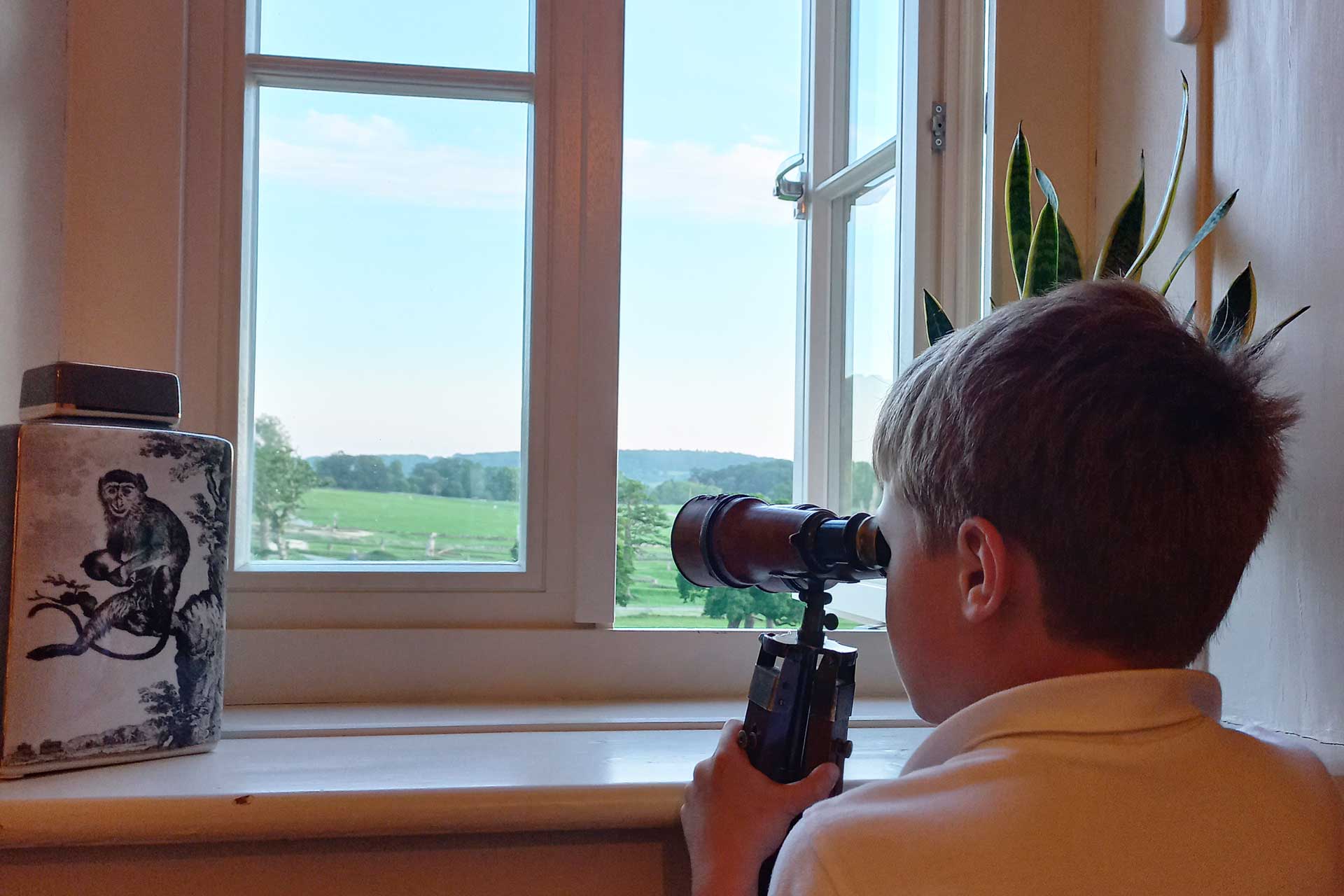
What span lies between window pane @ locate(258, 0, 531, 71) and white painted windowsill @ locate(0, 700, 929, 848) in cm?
83

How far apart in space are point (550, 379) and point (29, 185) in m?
0.61

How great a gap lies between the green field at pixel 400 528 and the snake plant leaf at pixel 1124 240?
0.63m

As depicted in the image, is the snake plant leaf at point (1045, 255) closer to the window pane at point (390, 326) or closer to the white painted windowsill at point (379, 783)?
the white painted windowsill at point (379, 783)

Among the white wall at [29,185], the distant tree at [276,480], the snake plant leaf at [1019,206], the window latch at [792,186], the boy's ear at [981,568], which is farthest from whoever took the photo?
the window latch at [792,186]

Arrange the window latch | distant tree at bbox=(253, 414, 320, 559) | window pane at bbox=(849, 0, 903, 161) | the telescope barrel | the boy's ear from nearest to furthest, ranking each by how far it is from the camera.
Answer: the boy's ear
the telescope barrel
distant tree at bbox=(253, 414, 320, 559)
window pane at bbox=(849, 0, 903, 161)
the window latch

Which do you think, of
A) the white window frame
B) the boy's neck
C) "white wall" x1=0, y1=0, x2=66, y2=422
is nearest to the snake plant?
the white window frame

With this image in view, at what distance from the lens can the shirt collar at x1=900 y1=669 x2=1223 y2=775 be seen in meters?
0.67

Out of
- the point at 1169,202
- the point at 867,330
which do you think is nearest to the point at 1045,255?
the point at 1169,202

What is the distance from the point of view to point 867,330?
1551 mm

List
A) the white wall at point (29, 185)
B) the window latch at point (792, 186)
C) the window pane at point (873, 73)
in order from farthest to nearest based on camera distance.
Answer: the window latch at point (792, 186), the window pane at point (873, 73), the white wall at point (29, 185)

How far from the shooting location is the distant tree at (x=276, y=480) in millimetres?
1305

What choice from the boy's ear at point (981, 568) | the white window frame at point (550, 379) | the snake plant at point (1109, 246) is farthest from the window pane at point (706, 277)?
the boy's ear at point (981, 568)

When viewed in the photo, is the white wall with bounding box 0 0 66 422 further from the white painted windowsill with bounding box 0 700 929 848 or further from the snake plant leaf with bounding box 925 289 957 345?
the snake plant leaf with bounding box 925 289 957 345

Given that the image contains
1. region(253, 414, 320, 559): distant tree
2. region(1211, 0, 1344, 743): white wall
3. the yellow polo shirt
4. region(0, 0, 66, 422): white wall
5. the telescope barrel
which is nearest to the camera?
the yellow polo shirt
